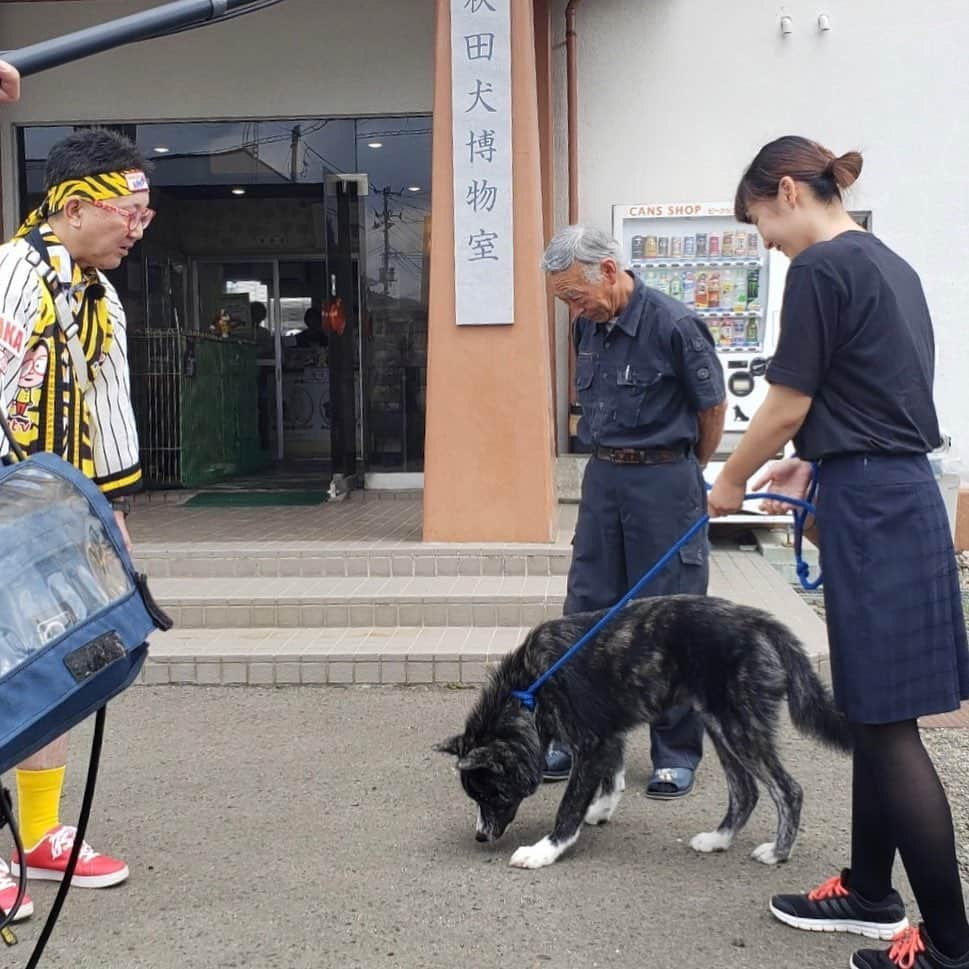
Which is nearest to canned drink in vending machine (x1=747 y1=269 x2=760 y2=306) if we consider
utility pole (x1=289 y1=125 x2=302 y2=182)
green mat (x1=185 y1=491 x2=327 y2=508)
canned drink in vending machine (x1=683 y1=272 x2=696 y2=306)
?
canned drink in vending machine (x1=683 y1=272 x2=696 y2=306)

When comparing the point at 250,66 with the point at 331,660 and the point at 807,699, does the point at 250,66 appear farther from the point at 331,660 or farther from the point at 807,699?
the point at 807,699

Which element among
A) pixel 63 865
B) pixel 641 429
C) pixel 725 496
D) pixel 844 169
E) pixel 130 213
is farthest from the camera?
pixel 641 429

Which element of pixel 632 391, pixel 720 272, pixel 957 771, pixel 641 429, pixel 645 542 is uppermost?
pixel 720 272

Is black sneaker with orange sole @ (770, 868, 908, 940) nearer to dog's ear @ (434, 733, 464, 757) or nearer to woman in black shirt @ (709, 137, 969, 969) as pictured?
woman in black shirt @ (709, 137, 969, 969)

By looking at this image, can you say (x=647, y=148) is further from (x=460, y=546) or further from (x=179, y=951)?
(x=179, y=951)

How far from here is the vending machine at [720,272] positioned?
343 inches

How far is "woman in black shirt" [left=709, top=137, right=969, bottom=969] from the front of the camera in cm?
261

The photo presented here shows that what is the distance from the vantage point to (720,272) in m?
8.80

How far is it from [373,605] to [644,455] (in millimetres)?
2639

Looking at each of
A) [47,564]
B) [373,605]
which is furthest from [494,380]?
[47,564]

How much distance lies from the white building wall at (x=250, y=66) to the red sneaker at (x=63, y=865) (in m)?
Answer: 7.86

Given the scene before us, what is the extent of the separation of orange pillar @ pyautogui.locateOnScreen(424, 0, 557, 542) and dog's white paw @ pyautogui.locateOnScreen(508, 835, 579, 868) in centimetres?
348

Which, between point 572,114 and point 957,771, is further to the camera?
point 572,114

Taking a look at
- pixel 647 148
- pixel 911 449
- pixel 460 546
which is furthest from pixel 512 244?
pixel 911 449
